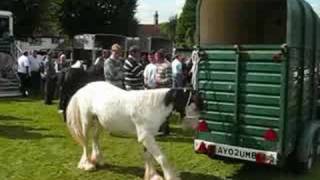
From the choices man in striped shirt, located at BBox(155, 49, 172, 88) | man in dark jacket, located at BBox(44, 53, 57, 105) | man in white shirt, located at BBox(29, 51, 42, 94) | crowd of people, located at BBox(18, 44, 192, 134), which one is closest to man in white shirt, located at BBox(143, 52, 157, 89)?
crowd of people, located at BBox(18, 44, 192, 134)

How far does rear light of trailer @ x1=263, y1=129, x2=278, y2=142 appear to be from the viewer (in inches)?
327

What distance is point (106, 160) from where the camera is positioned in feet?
32.9

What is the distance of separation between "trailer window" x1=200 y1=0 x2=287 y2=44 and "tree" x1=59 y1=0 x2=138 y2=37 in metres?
37.4

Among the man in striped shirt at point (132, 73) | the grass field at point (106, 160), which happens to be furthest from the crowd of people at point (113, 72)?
the grass field at point (106, 160)

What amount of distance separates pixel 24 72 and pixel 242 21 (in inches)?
556

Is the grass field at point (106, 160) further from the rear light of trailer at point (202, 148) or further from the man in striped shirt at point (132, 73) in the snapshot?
the man in striped shirt at point (132, 73)

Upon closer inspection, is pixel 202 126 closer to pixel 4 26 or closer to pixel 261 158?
pixel 261 158

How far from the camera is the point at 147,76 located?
13852 mm

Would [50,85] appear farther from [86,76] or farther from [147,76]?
[147,76]

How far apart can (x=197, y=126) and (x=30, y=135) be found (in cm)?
492

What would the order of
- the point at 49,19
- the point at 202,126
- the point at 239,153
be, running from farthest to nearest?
the point at 49,19 → the point at 202,126 → the point at 239,153

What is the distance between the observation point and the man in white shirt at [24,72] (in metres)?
23.0

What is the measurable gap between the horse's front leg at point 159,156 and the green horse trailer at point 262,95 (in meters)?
1.02

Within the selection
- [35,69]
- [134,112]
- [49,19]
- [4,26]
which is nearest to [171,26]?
[49,19]
